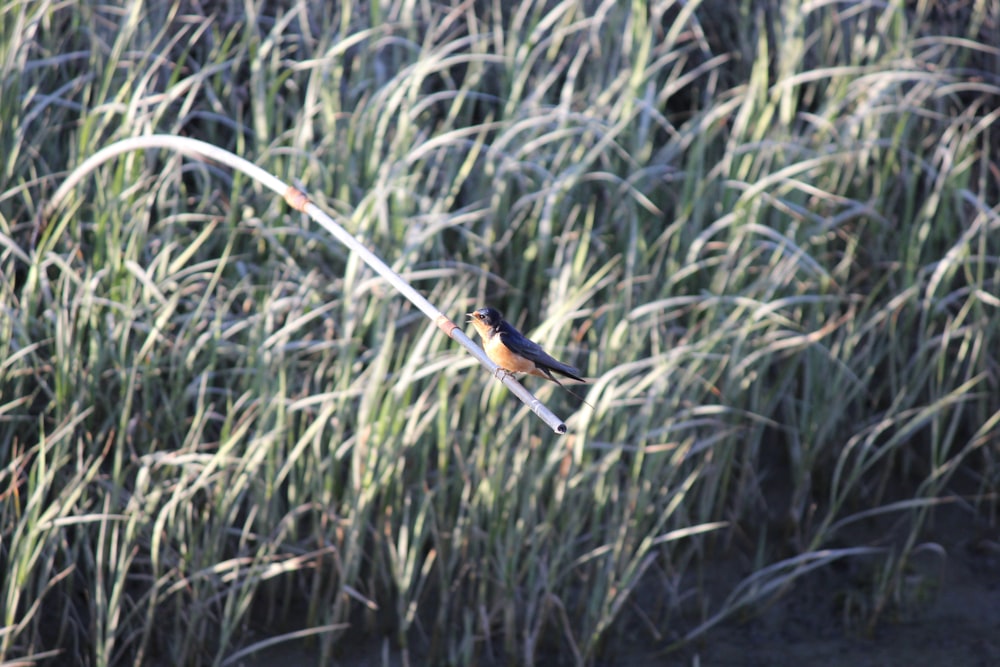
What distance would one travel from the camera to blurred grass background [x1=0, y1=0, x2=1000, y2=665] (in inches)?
147

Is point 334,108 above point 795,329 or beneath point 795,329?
above

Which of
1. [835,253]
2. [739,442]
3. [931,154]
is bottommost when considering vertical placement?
[739,442]

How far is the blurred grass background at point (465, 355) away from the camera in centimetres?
374

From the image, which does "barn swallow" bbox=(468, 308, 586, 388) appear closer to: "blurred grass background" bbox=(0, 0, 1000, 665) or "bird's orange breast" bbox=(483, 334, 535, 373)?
Result: "bird's orange breast" bbox=(483, 334, 535, 373)

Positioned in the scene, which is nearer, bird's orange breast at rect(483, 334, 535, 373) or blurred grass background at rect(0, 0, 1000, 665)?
bird's orange breast at rect(483, 334, 535, 373)

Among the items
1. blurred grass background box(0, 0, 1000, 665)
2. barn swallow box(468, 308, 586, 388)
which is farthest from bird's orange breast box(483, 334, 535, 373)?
blurred grass background box(0, 0, 1000, 665)

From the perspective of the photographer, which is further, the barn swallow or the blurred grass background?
the blurred grass background

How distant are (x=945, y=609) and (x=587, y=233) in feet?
6.21

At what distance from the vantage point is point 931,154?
4.97m

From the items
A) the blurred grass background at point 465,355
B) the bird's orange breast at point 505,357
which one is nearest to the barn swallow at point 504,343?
the bird's orange breast at point 505,357

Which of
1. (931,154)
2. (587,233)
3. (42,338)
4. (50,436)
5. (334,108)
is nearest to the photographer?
(50,436)

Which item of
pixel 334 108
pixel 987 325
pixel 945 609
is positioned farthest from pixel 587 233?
pixel 945 609

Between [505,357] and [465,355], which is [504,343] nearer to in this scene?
[505,357]

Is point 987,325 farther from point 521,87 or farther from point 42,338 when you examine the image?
point 42,338
